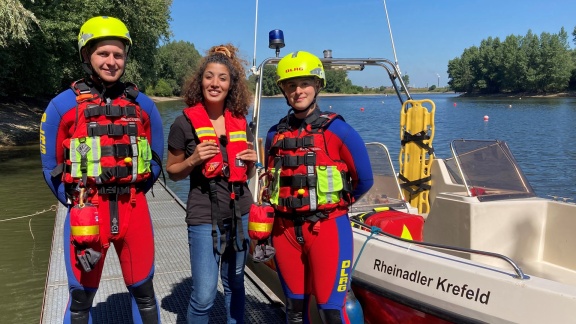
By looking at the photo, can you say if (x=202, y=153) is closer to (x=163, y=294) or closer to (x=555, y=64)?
(x=163, y=294)

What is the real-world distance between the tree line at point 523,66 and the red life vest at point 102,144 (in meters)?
73.7

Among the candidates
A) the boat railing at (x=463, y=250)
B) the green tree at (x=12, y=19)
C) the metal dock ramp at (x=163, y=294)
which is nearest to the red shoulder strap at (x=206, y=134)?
the metal dock ramp at (x=163, y=294)

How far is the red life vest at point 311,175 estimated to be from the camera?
2.45 metres

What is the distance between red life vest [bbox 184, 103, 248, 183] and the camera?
2.51 meters

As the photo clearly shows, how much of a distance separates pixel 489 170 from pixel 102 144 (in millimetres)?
2729

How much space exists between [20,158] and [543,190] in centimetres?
1308

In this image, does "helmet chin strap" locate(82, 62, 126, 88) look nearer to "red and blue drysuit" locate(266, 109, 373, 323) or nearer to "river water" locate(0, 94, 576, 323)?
"red and blue drysuit" locate(266, 109, 373, 323)

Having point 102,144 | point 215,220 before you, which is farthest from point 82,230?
point 215,220

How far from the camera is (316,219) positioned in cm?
245

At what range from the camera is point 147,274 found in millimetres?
2459

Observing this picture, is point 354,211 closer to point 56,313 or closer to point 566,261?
point 566,261

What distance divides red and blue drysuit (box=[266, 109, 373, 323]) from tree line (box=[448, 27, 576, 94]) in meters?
73.1

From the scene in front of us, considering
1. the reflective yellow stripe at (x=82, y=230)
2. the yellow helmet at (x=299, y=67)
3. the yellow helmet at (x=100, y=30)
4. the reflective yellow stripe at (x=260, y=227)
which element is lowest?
the reflective yellow stripe at (x=260, y=227)

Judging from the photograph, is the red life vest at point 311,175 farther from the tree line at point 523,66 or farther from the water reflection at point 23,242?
the tree line at point 523,66
